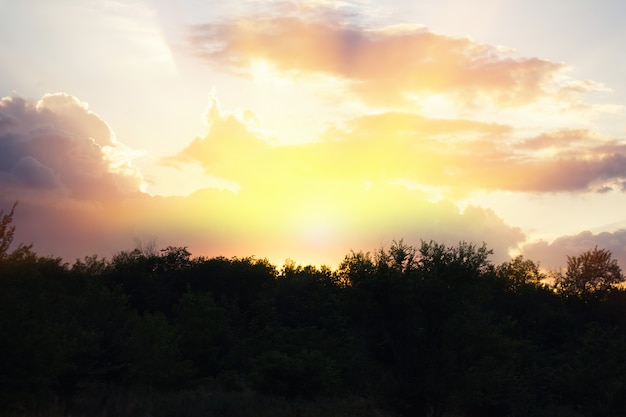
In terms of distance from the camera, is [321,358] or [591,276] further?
[591,276]

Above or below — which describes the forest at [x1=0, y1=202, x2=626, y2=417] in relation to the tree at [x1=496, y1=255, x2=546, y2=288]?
below

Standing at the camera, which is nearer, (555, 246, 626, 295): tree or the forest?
the forest

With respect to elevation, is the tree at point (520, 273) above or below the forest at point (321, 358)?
above

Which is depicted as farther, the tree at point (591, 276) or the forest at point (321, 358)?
the tree at point (591, 276)

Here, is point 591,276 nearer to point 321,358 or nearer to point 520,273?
point 520,273

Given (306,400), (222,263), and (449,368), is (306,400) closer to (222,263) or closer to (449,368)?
(449,368)

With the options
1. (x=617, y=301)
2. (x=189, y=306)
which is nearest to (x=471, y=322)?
(x=189, y=306)

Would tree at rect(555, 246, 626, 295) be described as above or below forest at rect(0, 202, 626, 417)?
above

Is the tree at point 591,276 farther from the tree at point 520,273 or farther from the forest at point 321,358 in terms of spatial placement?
the forest at point 321,358

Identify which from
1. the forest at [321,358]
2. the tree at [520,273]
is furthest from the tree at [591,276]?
the forest at [321,358]

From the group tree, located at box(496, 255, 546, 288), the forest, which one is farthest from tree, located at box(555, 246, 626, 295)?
the forest

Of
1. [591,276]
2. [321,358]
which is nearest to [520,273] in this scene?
[591,276]

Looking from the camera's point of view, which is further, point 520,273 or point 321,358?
point 520,273

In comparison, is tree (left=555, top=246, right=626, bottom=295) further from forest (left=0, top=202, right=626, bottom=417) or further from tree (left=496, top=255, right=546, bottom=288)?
forest (left=0, top=202, right=626, bottom=417)
